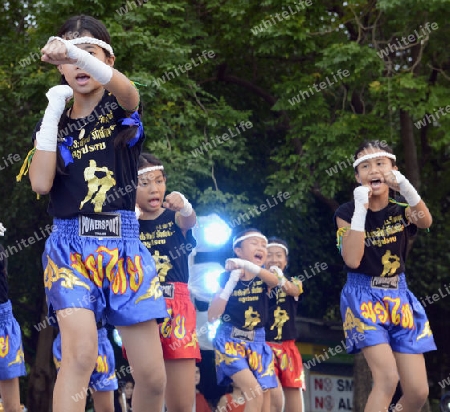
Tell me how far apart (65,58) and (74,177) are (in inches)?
28.1

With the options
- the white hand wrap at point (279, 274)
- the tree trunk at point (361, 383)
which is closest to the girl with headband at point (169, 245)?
the white hand wrap at point (279, 274)

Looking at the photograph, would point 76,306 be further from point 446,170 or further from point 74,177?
point 446,170

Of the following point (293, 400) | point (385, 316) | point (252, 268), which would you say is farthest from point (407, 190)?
point (293, 400)

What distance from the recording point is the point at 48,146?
184 inches

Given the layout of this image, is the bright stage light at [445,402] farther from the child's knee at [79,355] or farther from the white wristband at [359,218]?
the child's knee at [79,355]

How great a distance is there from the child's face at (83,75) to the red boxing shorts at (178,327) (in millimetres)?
2477

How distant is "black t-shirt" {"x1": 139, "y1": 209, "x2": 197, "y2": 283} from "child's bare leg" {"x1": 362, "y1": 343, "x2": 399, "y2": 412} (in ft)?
5.32

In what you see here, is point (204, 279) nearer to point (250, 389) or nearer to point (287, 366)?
point (287, 366)

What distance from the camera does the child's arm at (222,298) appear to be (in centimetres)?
1031

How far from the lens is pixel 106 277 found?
468cm

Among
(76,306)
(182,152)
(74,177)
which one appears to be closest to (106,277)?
(76,306)

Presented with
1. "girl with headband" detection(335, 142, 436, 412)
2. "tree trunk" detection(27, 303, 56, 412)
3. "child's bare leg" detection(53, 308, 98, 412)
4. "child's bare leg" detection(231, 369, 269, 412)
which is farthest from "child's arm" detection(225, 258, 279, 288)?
"tree trunk" detection(27, 303, 56, 412)

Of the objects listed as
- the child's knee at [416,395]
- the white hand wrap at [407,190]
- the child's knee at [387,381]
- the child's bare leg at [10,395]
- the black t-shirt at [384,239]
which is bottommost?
the child's knee at [416,395]

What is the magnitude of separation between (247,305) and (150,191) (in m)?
3.74
